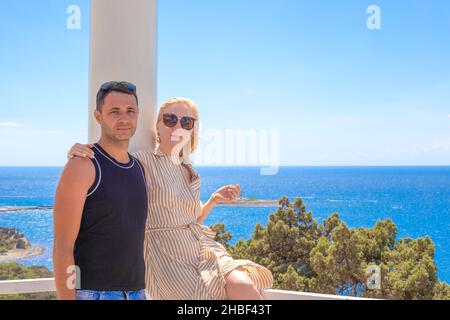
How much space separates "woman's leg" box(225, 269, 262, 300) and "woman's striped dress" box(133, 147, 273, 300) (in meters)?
0.03

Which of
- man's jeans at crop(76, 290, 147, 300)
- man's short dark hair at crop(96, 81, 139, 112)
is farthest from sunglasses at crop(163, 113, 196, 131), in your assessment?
man's jeans at crop(76, 290, 147, 300)

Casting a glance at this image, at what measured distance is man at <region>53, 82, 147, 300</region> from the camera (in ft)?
5.55

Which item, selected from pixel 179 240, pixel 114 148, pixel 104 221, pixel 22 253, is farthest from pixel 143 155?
pixel 22 253

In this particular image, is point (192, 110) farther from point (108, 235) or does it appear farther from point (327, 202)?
point (327, 202)

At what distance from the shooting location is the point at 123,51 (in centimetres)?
230

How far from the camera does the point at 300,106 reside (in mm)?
47656

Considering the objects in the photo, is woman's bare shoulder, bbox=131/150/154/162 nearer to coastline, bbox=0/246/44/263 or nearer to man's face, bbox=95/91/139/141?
→ man's face, bbox=95/91/139/141

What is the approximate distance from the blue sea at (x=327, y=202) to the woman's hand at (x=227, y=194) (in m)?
25.2

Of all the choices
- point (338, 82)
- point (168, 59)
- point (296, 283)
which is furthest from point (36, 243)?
point (338, 82)

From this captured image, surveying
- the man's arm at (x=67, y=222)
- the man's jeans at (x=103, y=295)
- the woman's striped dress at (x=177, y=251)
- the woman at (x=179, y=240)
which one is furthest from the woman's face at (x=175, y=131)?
the man's jeans at (x=103, y=295)

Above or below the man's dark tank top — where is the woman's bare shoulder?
above

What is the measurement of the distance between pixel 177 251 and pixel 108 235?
1.41 ft

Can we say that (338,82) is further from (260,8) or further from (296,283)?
(296,283)

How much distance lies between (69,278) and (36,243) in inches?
1014
